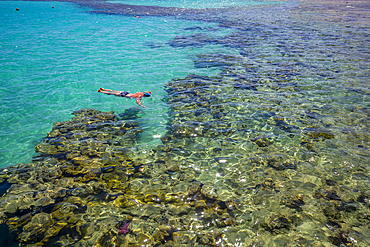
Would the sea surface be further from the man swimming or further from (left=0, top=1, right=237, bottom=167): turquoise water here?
the man swimming

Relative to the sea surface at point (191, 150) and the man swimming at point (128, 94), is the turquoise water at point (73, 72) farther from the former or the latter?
the man swimming at point (128, 94)

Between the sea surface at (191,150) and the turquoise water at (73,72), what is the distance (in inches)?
4.9

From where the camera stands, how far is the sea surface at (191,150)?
5508 mm

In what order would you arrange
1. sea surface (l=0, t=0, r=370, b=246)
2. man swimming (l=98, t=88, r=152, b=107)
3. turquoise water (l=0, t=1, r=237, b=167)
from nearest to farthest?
1. sea surface (l=0, t=0, r=370, b=246)
2. turquoise water (l=0, t=1, r=237, b=167)
3. man swimming (l=98, t=88, r=152, b=107)

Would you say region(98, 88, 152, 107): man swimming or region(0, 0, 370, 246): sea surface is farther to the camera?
region(98, 88, 152, 107): man swimming

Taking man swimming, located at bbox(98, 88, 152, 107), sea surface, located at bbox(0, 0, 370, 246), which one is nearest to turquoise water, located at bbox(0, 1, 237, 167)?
sea surface, located at bbox(0, 0, 370, 246)

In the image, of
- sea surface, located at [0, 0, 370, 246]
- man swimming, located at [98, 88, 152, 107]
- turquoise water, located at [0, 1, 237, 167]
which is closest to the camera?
sea surface, located at [0, 0, 370, 246]

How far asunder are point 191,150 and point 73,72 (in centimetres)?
1401

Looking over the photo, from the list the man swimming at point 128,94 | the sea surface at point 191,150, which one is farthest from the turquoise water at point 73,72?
the man swimming at point 128,94

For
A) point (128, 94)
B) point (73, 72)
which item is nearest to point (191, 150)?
point (128, 94)

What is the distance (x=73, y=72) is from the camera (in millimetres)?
16781

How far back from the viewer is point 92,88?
570 inches

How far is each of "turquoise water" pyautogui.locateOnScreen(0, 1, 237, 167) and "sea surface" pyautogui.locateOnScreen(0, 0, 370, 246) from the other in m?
0.13

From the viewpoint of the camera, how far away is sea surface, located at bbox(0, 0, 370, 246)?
551cm
